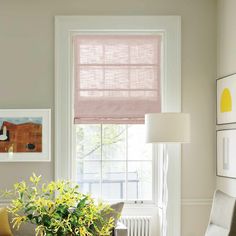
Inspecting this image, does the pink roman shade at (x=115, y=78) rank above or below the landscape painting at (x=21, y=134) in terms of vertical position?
above

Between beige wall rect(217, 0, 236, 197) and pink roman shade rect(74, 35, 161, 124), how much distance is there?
2.24 ft

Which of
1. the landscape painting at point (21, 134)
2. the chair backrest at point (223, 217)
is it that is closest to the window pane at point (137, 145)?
the landscape painting at point (21, 134)

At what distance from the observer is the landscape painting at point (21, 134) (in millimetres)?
6422

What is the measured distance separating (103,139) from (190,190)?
3.71 feet

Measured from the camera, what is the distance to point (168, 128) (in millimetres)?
5840

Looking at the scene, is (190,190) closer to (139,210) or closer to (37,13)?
(139,210)

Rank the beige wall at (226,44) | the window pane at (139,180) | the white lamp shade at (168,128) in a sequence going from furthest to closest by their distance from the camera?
the window pane at (139,180)
the beige wall at (226,44)
the white lamp shade at (168,128)

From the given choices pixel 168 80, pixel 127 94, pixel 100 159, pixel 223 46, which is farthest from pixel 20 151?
pixel 223 46

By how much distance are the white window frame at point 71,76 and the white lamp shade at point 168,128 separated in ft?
2.06

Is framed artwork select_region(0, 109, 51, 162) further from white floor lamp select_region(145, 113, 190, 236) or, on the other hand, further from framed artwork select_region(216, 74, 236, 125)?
framed artwork select_region(216, 74, 236, 125)

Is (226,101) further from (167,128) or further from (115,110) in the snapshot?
(115,110)

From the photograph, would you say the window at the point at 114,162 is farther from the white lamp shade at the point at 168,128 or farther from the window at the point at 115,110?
the white lamp shade at the point at 168,128

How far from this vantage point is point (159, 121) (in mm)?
5855

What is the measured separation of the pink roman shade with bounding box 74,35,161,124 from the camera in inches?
258
